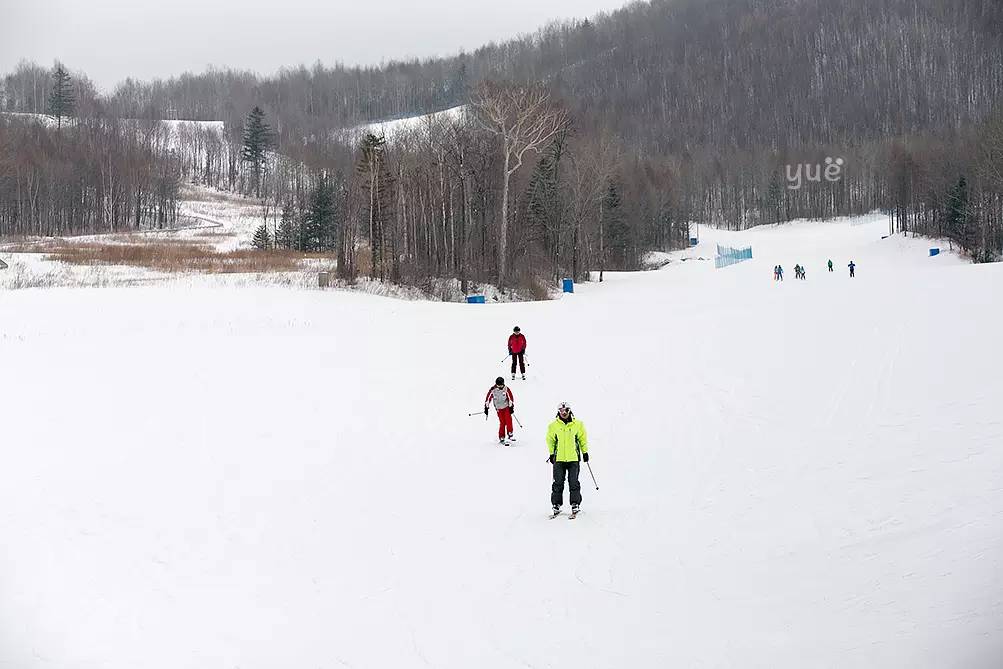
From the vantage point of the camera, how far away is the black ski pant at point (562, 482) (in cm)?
995

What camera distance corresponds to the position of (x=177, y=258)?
4800 cm

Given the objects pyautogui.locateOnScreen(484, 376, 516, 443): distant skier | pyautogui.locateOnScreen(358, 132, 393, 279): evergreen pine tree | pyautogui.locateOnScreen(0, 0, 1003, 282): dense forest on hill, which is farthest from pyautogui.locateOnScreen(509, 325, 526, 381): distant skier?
pyautogui.locateOnScreen(358, 132, 393, 279): evergreen pine tree

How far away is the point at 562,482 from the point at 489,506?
123cm

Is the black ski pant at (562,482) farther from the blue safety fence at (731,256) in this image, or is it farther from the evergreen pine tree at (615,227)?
the blue safety fence at (731,256)

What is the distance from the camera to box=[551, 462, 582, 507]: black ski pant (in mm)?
9953

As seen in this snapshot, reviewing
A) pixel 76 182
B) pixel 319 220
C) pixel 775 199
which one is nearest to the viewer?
pixel 319 220

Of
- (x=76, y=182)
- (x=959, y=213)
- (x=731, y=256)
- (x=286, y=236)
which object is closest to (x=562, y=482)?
(x=286, y=236)

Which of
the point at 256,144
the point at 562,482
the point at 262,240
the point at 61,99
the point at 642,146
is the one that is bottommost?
the point at 562,482

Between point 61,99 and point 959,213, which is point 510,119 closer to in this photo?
point 959,213

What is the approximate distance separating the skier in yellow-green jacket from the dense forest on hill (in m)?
6.12

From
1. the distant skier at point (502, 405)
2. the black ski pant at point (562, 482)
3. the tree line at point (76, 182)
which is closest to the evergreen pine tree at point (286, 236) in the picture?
the tree line at point (76, 182)

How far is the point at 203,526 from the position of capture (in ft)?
32.3

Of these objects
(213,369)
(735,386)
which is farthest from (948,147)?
(213,369)

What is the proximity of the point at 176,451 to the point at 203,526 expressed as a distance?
3405mm
